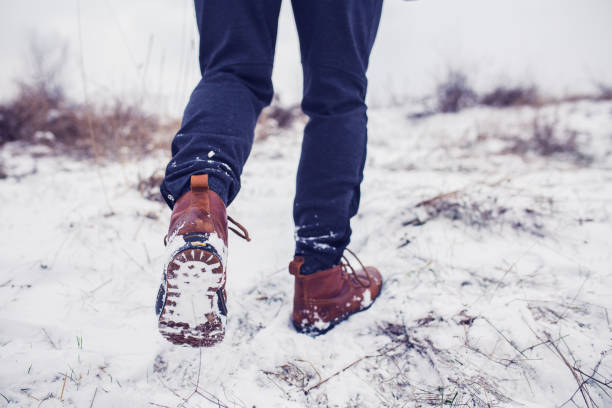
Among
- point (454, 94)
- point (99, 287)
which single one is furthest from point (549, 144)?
point (99, 287)

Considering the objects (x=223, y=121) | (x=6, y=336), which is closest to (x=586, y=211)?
(x=223, y=121)

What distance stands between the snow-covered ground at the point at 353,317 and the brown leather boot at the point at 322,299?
37 mm

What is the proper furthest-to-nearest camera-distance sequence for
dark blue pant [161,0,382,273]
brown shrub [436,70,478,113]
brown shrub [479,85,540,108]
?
1. brown shrub [479,85,540,108]
2. brown shrub [436,70,478,113]
3. dark blue pant [161,0,382,273]

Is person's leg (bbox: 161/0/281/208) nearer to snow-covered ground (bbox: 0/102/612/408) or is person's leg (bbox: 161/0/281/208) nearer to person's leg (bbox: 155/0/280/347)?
person's leg (bbox: 155/0/280/347)

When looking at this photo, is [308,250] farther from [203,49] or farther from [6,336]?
[6,336]

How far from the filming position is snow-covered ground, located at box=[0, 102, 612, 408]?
2.12 feet

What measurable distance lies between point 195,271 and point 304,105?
51 centimetres

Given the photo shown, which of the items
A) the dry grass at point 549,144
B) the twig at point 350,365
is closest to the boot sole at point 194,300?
the twig at point 350,365

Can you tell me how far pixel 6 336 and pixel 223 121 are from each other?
698mm

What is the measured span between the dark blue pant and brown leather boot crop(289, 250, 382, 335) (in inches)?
1.2

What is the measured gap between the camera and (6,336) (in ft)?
2.42

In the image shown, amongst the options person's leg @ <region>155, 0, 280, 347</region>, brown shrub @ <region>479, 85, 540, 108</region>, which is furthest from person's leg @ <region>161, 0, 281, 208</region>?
brown shrub @ <region>479, 85, 540, 108</region>

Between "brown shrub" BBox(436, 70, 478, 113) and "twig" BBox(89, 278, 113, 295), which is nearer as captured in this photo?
"twig" BBox(89, 278, 113, 295)

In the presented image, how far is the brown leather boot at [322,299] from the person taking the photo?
866 mm
